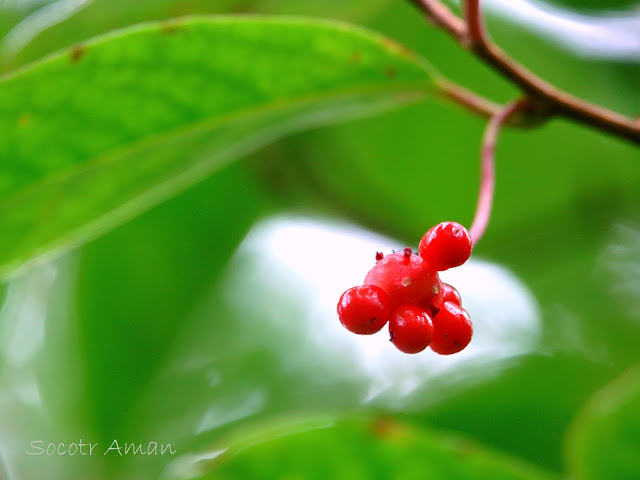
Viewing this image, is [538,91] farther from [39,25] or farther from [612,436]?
[39,25]

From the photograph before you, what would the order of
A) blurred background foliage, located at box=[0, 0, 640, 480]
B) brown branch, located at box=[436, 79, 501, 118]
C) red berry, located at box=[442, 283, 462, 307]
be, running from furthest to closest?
blurred background foliage, located at box=[0, 0, 640, 480], brown branch, located at box=[436, 79, 501, 118], red berry, located at box=[442, 283, 462, 307]

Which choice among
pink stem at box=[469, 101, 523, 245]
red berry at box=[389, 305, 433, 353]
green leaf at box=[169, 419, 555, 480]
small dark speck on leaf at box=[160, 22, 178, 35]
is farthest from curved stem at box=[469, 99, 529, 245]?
small dark speck on leaf at box=[160, 22, 178, 35]

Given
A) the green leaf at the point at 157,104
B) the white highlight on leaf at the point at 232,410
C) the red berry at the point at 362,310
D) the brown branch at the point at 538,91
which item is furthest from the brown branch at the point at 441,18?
the white highlight on leaf at the point at 232,410

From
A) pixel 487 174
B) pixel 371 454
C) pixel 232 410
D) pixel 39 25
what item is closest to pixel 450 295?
pixel 487 174

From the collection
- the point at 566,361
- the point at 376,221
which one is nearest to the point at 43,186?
the point at 376,221

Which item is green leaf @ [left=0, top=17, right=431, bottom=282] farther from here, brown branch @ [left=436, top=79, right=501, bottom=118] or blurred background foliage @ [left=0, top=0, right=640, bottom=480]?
blurred background foliage @ [left=0, top=0, right=640, bottom=480]

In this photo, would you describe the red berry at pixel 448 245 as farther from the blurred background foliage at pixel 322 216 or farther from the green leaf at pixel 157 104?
the blurred background foliage at pixel 322 216
